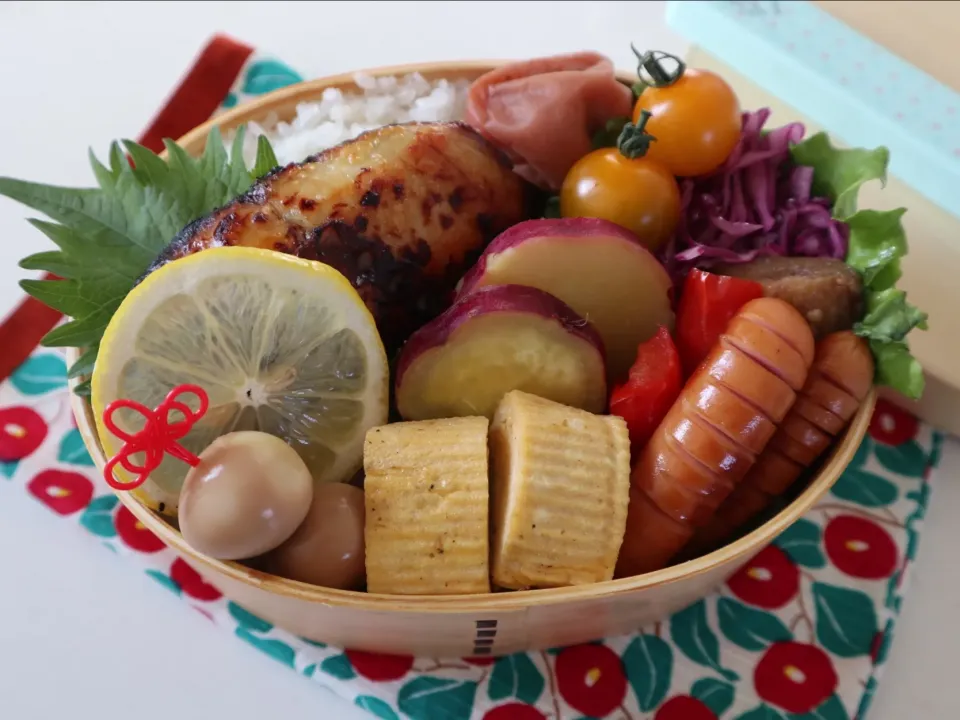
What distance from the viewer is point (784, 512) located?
117 cm

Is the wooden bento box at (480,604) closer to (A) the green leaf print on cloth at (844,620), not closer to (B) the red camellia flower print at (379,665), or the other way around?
(B) the red camellia flower print at (379,665)

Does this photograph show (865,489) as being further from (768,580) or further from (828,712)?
(828,712)

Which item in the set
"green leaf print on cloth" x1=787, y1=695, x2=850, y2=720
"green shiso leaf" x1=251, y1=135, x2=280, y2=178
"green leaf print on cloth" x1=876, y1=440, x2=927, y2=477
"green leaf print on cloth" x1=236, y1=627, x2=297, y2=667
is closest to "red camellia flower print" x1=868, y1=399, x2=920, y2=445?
"green leaf print on cloth" x1=876, y1=440, x2=927, y2=477

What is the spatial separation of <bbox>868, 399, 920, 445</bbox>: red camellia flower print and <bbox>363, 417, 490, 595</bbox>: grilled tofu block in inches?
34.0

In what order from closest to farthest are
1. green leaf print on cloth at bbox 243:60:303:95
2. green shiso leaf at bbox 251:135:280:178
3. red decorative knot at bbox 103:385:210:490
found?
red decorative knot at bbox 103:385:210:490 → green shiso leaf at bbox 251:135:280:178 → green leaf print on cloth at bbox 243:60:303:95

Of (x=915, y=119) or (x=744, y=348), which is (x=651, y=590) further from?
(x=915, y=119)

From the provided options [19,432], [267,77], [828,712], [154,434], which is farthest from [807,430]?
[267,77]

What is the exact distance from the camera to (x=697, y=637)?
129 cm

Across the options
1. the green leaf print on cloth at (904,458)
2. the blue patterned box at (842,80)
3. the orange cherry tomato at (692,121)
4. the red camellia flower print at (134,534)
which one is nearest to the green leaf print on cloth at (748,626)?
the green leaf print on cloth at (904,458)

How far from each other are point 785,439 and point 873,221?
39 centimetres

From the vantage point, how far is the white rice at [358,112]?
5.57ft

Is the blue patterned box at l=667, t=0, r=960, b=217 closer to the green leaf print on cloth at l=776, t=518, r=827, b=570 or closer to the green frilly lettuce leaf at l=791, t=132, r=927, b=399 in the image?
the green frilly lettuce leaf at l=791, t=132, r=927, b=399

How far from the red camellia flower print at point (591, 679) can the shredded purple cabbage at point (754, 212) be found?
2.09 feet

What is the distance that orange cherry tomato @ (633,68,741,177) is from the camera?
1.40 m
